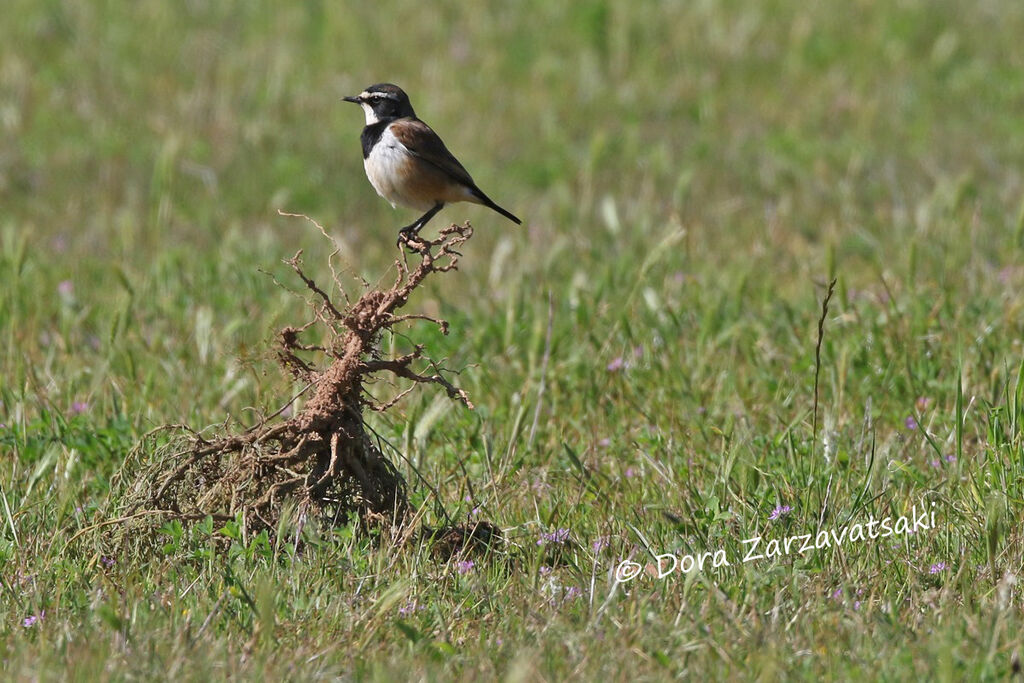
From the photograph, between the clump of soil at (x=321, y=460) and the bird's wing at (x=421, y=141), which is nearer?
the clump of soil at (x=321, y=460)

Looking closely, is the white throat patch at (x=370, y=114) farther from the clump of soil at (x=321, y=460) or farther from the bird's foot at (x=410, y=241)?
the clump of soil at (x=321, y=460)

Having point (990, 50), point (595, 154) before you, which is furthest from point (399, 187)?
point (990, 50)

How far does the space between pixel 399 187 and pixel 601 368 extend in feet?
4.01

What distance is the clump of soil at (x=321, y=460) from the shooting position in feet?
14.7

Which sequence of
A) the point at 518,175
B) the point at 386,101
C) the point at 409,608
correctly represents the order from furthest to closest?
1. the point at 518,175
2. the point at 386,101
3. the point at 409,608

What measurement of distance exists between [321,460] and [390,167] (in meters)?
1.51

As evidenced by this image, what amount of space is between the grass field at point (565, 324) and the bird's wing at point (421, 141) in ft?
2.72

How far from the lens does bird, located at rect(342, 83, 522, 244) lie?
5.64m

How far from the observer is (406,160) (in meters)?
5.63

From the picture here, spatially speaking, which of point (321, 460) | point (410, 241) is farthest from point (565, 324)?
point (321, 460)

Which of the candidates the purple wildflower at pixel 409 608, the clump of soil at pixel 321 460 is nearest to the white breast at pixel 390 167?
the clump of soil at pixel 321 460

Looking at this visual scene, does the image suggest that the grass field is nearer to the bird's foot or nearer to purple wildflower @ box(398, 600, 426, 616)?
purple wildflower @ box(398, 600, 426, 616)

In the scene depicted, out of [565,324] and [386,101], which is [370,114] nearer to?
[386,101]

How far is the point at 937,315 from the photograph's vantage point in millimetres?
6527
